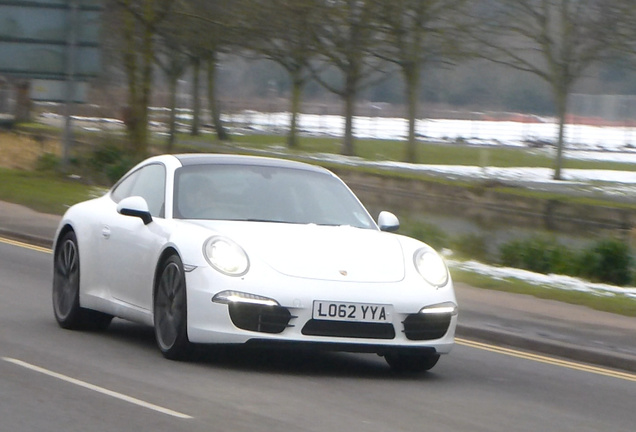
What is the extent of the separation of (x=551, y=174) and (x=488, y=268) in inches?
1028

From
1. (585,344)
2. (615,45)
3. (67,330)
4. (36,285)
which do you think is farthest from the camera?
(615,45)

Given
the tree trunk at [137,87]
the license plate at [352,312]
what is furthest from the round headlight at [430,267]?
the tree trunk at [137,87]

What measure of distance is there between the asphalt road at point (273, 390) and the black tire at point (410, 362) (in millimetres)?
92

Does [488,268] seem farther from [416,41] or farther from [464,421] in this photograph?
[416,41]

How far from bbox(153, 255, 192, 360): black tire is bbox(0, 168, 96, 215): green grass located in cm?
1371

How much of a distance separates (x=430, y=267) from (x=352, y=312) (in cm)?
84

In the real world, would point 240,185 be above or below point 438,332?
above

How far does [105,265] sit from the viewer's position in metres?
9.52

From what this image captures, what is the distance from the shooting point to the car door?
29.1ft

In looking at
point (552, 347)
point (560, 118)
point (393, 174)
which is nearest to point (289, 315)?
point (552, 347)

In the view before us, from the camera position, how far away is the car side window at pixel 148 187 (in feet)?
30.5

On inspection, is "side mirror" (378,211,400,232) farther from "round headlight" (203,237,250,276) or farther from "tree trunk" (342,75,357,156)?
"tree trunk" (342,75,357,156)

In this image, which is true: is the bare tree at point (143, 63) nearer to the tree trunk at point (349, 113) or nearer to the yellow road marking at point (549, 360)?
the yellow road marking at point (549, 360)

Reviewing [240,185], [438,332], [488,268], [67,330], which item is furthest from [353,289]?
[488,268]
